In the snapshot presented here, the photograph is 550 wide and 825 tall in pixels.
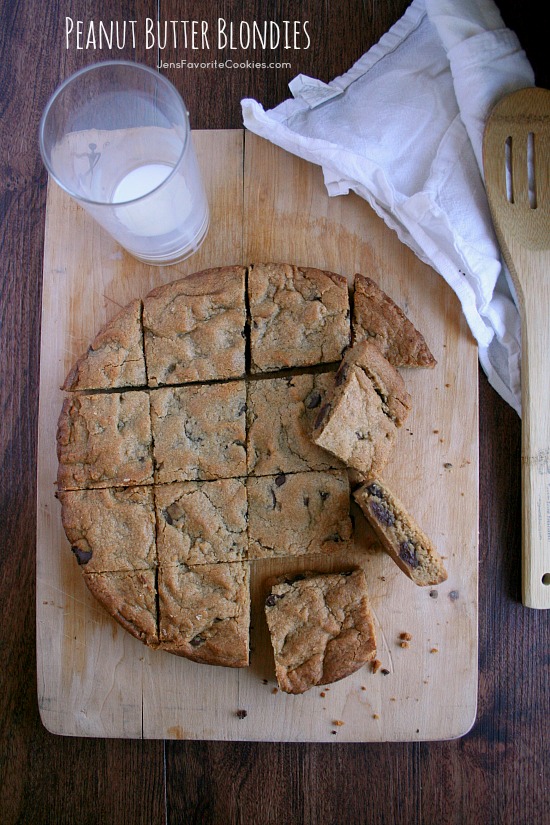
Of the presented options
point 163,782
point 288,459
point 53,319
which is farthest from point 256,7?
point 163,782

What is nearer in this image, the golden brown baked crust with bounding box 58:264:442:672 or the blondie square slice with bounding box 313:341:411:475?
the blondie square slice with bounding box 313:341:411:475

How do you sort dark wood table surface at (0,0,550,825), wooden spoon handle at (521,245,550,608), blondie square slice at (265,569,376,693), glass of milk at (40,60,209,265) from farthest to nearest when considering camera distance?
dark wood table surface at (0,0,550,825) → wooden spoon handle at (521,245,550,608) → blondie square slice at (265,569,376,693) → glass of milk at (40,60,209,265)

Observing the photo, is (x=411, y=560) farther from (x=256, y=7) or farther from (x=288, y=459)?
(x=256, y=7)

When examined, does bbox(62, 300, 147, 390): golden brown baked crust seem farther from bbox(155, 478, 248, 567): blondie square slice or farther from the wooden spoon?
the wooden spoon

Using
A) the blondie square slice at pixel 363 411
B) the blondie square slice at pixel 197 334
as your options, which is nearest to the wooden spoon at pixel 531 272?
the blondie square slice at pixel 363 411

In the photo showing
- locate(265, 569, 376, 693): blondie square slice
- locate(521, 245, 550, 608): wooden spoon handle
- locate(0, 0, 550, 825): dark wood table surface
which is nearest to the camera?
locate(265, 569, 376, 693): blondie square slice

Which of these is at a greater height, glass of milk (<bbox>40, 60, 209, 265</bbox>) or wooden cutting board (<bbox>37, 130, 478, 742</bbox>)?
glass of milk (<bbox>40, 60, 209, 265</bbox>)

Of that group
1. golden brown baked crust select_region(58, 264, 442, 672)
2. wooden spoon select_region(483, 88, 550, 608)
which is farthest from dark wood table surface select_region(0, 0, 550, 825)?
golden brown baked crust select_region(58, 264, 442, 672)
